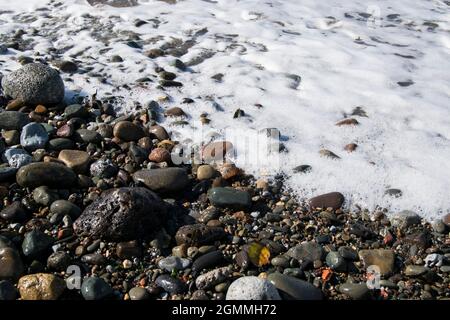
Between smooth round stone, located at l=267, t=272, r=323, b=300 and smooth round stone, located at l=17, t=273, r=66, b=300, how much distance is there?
3.83ft

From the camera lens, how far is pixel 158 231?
3148mm

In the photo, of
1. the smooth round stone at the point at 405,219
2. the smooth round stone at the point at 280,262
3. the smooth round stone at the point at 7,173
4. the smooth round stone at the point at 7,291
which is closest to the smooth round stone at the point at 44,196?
the smooth round stone at the point at 7,173

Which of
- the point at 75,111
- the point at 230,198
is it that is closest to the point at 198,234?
the point at 230,198

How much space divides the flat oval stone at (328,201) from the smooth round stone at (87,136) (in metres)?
1.76

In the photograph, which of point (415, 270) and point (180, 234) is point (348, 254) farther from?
point (180, 234)

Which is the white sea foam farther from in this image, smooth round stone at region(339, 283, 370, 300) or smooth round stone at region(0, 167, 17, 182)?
smooth round stone at region(0, 167, 17, 182)

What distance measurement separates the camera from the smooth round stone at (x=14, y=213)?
3154 millimetres

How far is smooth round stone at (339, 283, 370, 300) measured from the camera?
2.71 metres

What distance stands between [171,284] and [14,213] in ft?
3.86

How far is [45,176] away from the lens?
3414 mm

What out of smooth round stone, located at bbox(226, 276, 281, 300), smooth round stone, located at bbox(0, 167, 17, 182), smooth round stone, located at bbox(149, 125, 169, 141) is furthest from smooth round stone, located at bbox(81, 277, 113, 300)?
smooth round stone, located at bbox(149, 125, 169, 141)

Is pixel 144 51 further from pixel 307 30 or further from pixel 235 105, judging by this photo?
pixel 307 30
